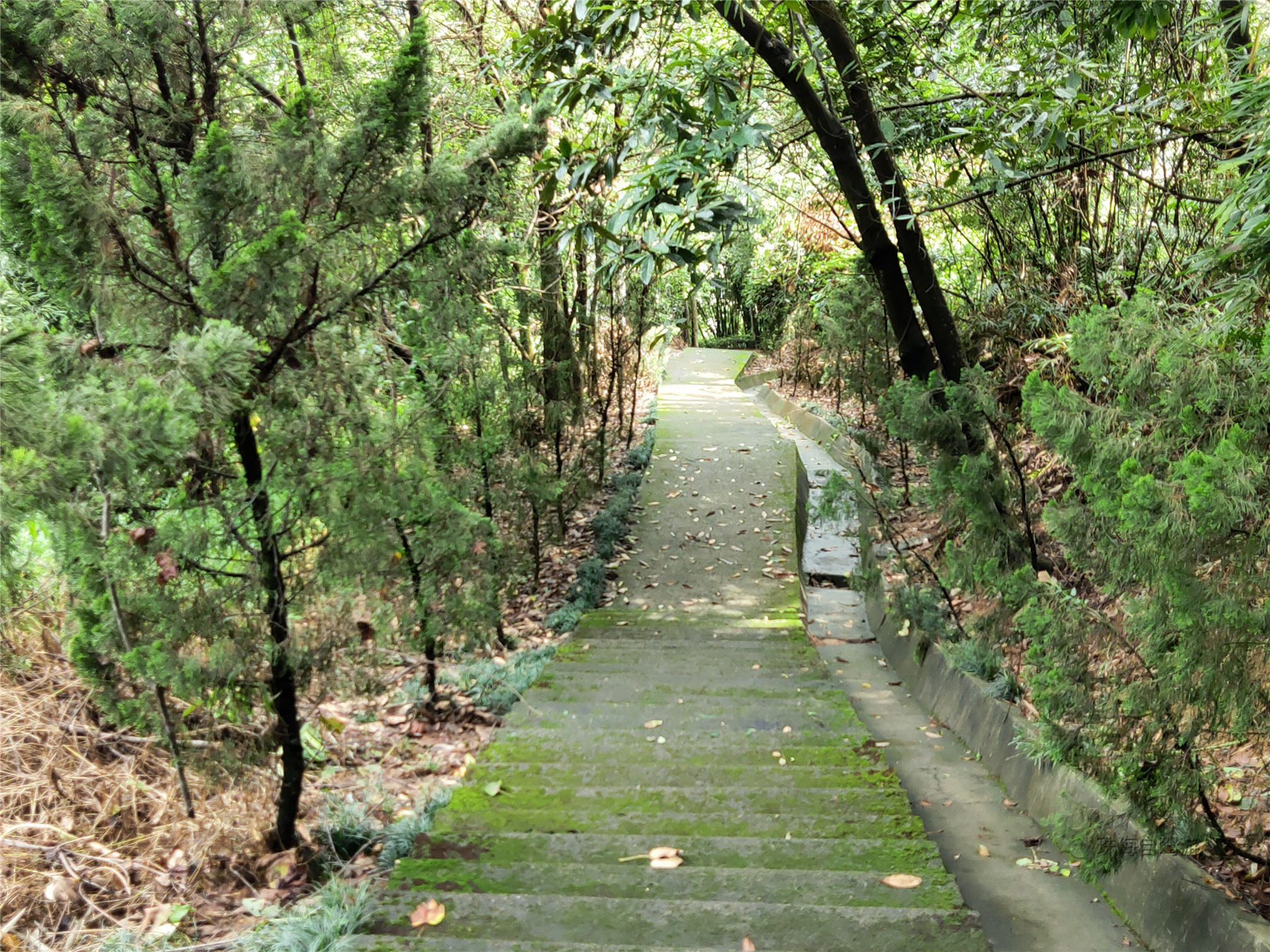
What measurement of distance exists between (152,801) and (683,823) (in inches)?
91.4

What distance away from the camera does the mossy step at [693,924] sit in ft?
7.65

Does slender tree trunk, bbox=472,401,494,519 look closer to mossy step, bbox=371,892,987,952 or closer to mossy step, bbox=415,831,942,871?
mossy step, bbox=415,831,942,871

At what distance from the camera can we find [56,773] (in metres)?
3.78

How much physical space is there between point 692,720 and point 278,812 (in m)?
1.96

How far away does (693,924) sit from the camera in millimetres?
2463

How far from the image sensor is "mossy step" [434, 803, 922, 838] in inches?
122

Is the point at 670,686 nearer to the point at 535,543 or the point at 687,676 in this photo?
the point at 687,676

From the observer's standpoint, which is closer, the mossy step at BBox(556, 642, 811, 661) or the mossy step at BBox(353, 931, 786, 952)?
the mossy step at BBox(353, 931, 786, 952)

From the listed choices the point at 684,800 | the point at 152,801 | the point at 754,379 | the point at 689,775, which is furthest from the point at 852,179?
the point at 754,379

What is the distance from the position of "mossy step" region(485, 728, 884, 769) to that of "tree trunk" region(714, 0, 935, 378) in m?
2.59

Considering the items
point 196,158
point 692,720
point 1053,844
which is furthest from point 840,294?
point 196,158

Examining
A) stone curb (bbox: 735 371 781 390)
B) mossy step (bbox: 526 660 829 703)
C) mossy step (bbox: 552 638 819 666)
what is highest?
stone curb (bbox: 735 371 781 390)

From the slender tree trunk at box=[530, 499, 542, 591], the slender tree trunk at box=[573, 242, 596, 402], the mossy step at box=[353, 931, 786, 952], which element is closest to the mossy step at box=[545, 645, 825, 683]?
the slender tree trunk at box=[530, 499, 542, 591]

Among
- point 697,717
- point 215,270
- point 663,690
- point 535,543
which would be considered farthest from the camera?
point 535,543
